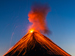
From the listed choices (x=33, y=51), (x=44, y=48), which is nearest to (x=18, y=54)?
(x=33, y=51)

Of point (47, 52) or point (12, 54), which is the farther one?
point (12, 54)

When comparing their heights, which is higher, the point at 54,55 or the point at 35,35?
the point at 35,35

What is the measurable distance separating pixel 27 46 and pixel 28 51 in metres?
2.97

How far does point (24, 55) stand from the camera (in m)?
33.7

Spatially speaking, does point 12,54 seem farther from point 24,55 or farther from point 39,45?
point 39,45

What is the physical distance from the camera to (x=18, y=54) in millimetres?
35094

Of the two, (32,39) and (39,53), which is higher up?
(32,39)

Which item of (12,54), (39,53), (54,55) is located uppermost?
(12,54)

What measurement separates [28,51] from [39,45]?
12.0ft

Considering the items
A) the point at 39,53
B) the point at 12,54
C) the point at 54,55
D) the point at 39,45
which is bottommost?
the point at 54,55

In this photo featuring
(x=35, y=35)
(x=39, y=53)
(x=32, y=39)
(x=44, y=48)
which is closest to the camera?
(x=39, y=53)

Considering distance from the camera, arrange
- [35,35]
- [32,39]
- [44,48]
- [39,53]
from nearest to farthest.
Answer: [39,53], [44,48], [32,39], [35,35]

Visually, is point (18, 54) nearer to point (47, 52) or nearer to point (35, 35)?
point (47, 52)

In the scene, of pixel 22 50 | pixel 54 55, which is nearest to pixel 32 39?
pixel 22 50
